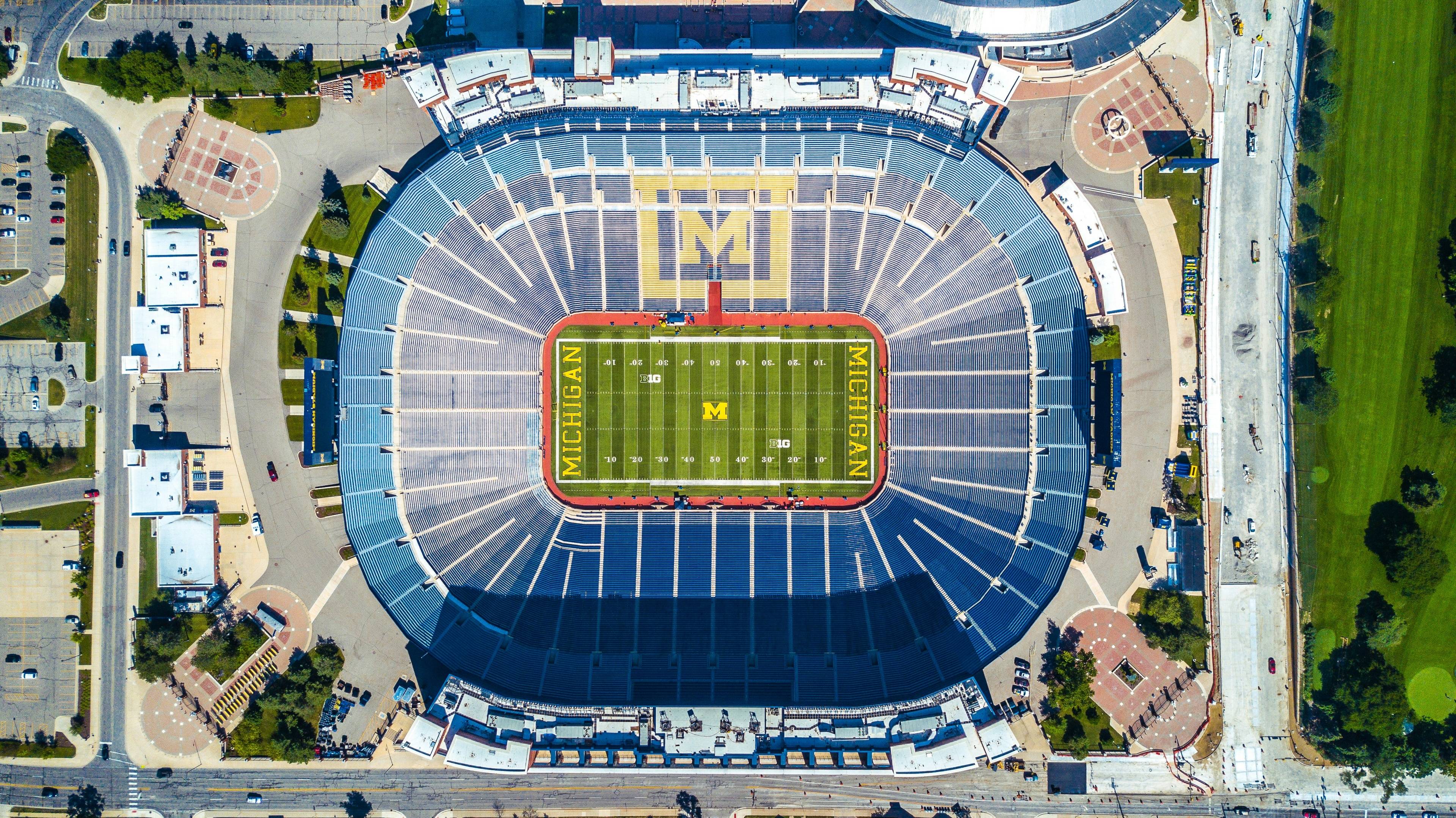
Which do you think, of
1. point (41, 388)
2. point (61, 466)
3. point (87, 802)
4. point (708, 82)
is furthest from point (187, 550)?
point (708, 82)

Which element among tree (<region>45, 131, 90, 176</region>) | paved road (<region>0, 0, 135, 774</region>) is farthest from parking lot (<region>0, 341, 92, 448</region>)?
tree (<region>45, 131, 90, 176</region>)

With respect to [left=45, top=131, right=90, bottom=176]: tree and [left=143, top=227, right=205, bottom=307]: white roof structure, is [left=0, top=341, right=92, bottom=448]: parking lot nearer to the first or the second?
[left=143, top=227, right=205, bottom=307]: white roof structure

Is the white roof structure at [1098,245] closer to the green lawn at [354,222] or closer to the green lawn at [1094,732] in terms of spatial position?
the green lawn at [1094,732]

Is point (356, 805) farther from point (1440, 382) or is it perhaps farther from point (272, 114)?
point (1440, 382)

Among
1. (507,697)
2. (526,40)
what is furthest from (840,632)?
(526,40)

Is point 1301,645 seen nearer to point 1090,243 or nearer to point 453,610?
point 1090,243

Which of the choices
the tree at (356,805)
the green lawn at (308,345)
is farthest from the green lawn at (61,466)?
the tree at (356,805)
